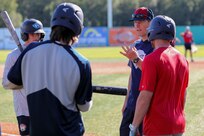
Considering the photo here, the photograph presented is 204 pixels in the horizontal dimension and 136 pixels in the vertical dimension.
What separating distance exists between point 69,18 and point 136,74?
6.11 feet

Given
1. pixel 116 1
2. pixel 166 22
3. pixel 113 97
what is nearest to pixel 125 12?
pixel 116 1

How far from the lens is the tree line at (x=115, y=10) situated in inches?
3123

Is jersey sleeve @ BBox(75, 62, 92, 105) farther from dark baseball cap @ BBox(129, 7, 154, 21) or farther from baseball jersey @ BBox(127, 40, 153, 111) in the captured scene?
dark baseball cap @ BBox(129, 7, 154, 21)

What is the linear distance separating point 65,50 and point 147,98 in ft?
3.19

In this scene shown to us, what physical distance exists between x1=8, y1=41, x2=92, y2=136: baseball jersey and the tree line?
73.0m

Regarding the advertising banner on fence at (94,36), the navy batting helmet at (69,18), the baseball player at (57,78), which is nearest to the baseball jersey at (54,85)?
the baseball player at (57,78)

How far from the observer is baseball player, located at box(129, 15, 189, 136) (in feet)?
14.6

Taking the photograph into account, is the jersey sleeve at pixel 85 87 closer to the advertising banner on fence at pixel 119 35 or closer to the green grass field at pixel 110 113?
the green grass field at pixel 110 113

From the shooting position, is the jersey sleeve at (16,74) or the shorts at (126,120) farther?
the shorts at (126,120)

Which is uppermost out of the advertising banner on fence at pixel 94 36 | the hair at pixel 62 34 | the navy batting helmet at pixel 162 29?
the hair at pixel 62 34

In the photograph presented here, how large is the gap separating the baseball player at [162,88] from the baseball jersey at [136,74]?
39.2 inches

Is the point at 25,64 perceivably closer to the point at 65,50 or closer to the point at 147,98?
the point at 65,50

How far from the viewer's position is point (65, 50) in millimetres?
3980

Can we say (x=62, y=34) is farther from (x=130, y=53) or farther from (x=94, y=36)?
(x=94, y=36)
